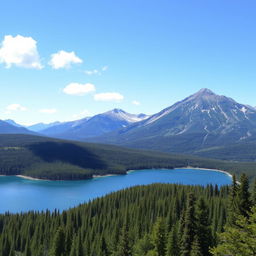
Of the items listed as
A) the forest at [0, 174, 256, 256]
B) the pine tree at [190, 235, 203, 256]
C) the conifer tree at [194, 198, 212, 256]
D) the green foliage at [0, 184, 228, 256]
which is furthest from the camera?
the green foliage at [0, 184, 228, 256]

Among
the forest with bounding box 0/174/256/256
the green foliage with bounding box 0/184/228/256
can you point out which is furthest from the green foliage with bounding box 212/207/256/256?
the green foliage with bounding box 0/184/228/256

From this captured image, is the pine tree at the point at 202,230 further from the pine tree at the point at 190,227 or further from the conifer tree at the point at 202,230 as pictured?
the pine tree at the point at 190,227

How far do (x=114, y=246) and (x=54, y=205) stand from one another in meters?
107

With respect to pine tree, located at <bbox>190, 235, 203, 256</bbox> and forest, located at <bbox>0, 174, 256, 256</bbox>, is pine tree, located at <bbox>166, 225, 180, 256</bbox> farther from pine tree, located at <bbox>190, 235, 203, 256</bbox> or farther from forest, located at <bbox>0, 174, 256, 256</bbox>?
pine tree, located at <bbox>190, 235, 203, 256</bbox>

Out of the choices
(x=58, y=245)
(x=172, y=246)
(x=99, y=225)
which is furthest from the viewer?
(x=99, y=225)

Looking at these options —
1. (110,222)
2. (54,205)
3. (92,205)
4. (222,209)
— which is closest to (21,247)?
(110,222)

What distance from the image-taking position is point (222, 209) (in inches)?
3767

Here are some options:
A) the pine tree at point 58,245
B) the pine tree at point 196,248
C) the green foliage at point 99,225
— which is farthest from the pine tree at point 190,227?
the pine tree at point 58,245

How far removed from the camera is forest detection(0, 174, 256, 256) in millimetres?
36719

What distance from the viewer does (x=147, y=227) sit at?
97.1 m

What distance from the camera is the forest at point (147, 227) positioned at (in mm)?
36719

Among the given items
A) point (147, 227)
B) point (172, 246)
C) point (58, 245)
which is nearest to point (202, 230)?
point (172, 246)

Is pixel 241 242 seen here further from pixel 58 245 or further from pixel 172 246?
pixel 58 245

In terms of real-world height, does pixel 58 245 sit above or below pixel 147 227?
above
